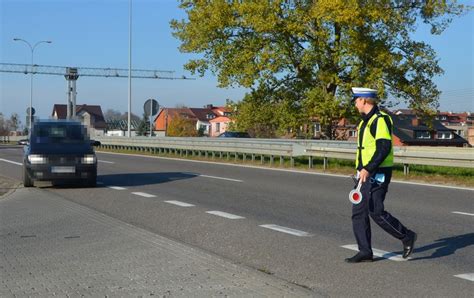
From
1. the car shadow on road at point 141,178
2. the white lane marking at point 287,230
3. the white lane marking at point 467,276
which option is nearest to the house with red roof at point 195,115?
the car shadow on road at point 141,178

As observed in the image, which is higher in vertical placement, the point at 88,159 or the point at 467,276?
the point at 88,159

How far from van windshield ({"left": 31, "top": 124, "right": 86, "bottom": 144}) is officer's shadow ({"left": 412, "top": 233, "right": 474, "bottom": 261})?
31.8 ft

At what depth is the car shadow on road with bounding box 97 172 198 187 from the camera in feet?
52.1

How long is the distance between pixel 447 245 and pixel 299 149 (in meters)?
13.6

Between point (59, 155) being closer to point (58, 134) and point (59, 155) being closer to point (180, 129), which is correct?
point (58, 134)

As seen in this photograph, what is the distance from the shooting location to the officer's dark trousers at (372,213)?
20.2 feet

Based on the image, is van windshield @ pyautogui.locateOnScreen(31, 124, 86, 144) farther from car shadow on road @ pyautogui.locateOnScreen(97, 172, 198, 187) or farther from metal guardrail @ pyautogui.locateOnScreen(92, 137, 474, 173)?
metal guardrail @ pyautogui.locateOnScreen(92, 137, 474, 173)

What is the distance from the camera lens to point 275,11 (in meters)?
26.3

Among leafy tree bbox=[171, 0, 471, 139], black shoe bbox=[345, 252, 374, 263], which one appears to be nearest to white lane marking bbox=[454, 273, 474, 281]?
black shoe bbox=[345, 252, 374, 263]

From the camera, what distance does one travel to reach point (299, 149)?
21062mm

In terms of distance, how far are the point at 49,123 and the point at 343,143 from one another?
9644mm

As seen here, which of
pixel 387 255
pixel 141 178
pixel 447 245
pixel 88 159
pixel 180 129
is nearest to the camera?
pixel 387 255

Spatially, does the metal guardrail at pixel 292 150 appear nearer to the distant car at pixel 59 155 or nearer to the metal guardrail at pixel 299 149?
the metal guardrail at pixel 299 149

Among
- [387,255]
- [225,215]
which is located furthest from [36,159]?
[387,255]
